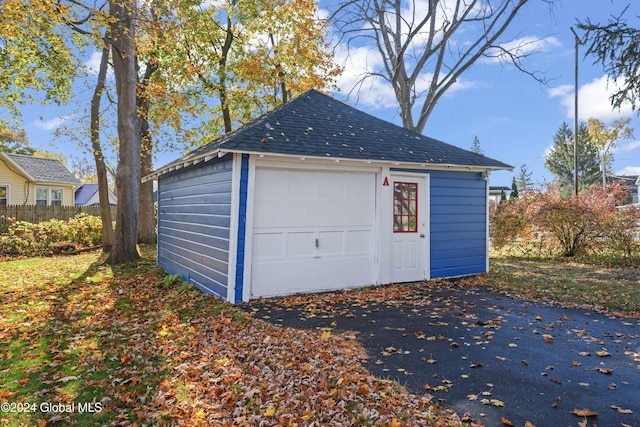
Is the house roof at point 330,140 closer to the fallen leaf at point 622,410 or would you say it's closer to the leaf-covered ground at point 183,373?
the leaf-covered ground at point 183,373

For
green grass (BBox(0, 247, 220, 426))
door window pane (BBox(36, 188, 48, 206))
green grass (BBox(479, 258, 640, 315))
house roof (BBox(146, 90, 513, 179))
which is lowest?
green grass (BBox(0, 247, 220, 426))

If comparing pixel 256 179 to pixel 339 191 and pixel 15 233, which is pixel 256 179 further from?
pixel 15 233

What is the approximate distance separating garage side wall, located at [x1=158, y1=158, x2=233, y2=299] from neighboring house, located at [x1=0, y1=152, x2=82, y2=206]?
1614cm

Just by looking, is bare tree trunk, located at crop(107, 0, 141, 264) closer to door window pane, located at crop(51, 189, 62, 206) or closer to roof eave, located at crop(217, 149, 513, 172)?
roof eave, located at crop(217, 149, 513, 172)

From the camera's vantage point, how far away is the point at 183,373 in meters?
3.64

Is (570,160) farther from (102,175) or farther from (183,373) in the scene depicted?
(183,373)

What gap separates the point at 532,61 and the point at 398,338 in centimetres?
1473

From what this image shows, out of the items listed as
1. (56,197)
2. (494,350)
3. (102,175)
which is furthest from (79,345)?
(56,197)

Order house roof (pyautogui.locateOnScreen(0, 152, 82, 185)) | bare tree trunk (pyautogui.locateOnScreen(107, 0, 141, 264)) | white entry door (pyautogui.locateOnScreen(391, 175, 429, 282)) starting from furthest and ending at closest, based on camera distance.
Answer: house roof (pyautogui.locateOnScreen(0, 152, 82, 185))
bare tree trunk (pyautogui.locateOnScreen(107, 0, 141, 264))
white entry door (pyautogui.locateOnScreen(391, 175, 429, 282))

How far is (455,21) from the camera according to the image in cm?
1559

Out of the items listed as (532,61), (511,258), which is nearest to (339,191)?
Result: (511,258)

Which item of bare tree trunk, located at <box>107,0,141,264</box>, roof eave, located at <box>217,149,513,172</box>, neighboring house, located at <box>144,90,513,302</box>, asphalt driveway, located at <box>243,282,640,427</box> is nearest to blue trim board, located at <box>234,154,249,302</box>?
neighboring house, located at <box>144,90,513,302</box>

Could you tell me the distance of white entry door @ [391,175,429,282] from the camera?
800 cm

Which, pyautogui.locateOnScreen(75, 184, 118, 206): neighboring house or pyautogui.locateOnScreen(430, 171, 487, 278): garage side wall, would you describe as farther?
pyautogui.locateOnScreen(75, 184, 118, 206): neighboring house
